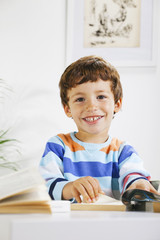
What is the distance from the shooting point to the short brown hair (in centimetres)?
159

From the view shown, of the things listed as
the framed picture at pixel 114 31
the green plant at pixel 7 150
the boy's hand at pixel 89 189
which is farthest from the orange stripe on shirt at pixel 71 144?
the framed picture at pixel 114 31

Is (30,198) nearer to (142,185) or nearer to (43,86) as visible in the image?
(142,185)

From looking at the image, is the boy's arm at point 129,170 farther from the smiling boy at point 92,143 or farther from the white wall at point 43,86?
the white wall at point 43,86

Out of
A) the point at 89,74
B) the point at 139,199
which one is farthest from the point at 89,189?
the point at 89,74

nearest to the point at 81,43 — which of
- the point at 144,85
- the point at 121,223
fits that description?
the point at 144,85

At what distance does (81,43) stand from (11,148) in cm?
82

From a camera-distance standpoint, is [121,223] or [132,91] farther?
[132,91]

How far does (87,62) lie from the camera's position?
1648 mm

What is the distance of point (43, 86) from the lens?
230 centimetres

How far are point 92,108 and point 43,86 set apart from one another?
2.65 ft

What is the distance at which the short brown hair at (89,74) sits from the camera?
159 cm

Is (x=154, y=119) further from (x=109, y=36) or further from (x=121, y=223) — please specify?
(x=121, y=223)

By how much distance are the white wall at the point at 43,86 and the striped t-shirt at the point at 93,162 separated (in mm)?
604

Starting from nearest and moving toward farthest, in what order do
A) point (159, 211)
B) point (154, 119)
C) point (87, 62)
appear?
1. point (159, 211)
2. point (87, 62)
3. point (154, 119)
